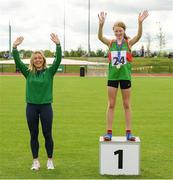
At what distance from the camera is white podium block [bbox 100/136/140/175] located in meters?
7.23

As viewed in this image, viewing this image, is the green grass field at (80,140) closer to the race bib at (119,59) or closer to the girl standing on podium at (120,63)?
the girl standing on podium at (120,63)

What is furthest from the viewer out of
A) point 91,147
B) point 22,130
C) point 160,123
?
point 160,123

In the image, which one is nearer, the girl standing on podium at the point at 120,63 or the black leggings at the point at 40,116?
the black leggings at the point at 40,116

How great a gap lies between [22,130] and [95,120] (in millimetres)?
2625

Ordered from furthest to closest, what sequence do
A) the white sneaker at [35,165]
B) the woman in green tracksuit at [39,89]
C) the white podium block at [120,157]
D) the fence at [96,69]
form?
the fence at [96,69]
the white sneaker at [35,165]
the woman in green tracksuit at [39,89]
the white podium block at [120,157]

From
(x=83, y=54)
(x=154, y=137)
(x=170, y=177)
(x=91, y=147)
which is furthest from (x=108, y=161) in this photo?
(x=83, y=54)

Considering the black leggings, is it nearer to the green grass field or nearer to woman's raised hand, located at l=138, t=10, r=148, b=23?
the green grass field

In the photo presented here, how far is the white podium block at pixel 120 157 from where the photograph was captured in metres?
7.23

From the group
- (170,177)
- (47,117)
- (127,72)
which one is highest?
(127,72)

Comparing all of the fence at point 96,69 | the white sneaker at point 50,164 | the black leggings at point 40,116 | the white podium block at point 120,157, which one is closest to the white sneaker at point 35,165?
the white sneaker at point 50,164

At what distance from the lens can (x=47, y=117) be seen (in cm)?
742

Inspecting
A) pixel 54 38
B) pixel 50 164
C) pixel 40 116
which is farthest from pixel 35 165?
pixel 54 38

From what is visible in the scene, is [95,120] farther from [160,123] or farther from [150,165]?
[150,165]

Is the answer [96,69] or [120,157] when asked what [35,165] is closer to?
[120,157]
